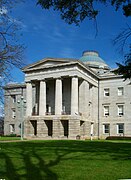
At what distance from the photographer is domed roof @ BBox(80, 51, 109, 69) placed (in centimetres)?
7325

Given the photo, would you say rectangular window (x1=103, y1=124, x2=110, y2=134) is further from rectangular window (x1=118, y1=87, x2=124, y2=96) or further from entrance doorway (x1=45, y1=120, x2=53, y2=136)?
entrance doorway (x1=45, y1=120, x2=53, y2=136)

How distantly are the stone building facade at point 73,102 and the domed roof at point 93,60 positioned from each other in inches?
178

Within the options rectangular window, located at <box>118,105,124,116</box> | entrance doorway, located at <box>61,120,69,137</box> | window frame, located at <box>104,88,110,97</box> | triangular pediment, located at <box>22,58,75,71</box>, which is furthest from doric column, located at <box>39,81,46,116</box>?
rectangular window, located at <box>118,105,124,116</box>

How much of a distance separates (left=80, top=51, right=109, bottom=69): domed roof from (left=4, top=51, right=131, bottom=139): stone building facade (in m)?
4.52

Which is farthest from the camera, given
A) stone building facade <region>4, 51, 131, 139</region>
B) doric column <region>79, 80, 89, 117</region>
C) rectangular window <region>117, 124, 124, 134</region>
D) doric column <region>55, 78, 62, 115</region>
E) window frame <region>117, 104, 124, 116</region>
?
window frame <region>117, 104, 124, 116</region>

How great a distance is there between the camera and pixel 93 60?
246 ft

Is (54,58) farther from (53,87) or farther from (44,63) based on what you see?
(53,87)

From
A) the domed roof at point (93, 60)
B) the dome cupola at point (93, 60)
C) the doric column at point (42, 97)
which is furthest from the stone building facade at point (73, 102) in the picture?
the domed roof at point (93, 60)

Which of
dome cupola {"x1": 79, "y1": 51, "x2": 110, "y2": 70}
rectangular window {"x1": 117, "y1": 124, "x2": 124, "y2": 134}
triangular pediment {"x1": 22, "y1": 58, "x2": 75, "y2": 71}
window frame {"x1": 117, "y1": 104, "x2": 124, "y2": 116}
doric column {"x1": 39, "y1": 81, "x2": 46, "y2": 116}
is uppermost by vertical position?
dome cupola {"x1": 79, "y1": 51, "x2": 110, "y2": 70}

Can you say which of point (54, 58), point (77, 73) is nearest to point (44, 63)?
point (54, 58)

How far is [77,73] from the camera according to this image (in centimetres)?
5647

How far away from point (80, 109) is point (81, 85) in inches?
179

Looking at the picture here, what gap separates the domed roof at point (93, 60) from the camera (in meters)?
73.2

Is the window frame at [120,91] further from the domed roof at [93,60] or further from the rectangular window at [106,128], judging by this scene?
the domed roof at [93,60]
